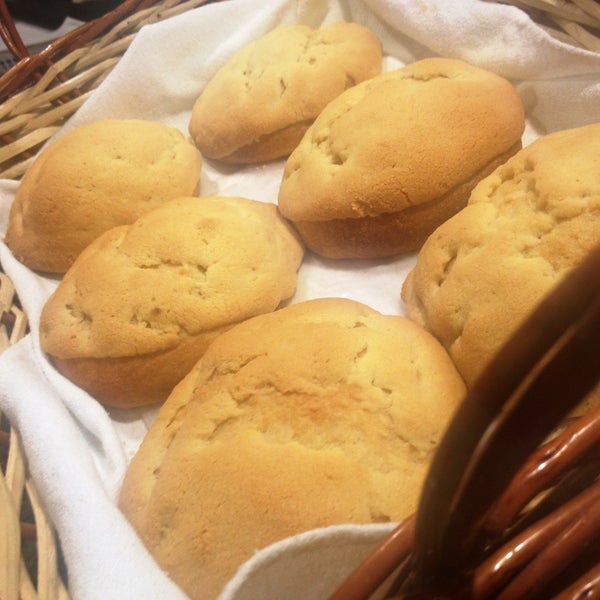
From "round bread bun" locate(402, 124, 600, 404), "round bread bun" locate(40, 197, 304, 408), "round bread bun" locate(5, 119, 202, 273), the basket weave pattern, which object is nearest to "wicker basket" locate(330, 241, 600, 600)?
"round bread bun" locate(402, 124, 600, 404)

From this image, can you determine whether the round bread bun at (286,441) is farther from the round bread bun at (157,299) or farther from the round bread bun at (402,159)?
the round bread bun at (402,159)

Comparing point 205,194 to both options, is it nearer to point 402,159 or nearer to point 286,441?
point 402,159

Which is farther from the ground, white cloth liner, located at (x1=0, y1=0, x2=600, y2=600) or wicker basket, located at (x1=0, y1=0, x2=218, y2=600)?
wicker basket, located at (x1=0, y1=0, x2=218, y2=600)

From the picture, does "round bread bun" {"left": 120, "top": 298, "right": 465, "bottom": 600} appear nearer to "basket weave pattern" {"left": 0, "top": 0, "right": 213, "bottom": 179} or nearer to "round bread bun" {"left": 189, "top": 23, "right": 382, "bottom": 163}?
"round bread bun" {"left": 189, "top": 23, "right": 382, "bottom": 163}

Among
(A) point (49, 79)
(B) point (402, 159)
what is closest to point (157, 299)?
(B) point (402, 159)

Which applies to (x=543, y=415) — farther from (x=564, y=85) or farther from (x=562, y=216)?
(x=564, y=85)

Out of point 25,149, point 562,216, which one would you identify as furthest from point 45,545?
point 25,149

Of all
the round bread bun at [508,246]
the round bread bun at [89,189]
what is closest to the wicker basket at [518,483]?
the round bread bun at [508,246]
